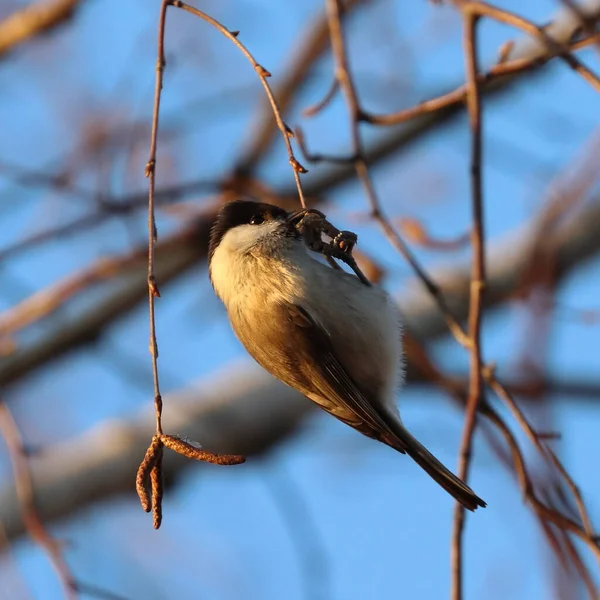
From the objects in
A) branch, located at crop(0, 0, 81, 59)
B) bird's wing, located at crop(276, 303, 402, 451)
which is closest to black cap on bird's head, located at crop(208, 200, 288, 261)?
bird's wing, located at crop(276, 303, 402, 451)

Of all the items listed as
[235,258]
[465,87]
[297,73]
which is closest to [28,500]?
[235,258]

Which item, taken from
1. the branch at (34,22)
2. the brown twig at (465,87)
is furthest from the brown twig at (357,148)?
the branch at (34,22)

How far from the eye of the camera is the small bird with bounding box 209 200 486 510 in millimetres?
1819

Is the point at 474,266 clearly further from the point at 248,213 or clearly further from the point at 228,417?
the point at 228,417

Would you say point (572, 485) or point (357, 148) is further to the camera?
point (357, 148)

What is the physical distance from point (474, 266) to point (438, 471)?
455 millimetres

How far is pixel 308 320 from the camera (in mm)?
1832

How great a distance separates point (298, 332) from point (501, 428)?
0.43 meters

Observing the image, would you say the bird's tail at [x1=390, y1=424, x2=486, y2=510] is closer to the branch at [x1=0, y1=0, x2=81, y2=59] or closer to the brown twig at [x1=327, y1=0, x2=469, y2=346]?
the brown twig at [x1=327, y1=0, x2=469, y2=346]

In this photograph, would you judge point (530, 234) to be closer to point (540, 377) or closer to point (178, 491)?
point (178, 491)

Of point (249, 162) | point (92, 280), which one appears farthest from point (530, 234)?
point (92, 280)

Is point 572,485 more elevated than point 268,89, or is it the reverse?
point 268,89

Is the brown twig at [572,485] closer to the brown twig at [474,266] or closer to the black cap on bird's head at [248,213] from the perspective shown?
the brown twig at [474,266]

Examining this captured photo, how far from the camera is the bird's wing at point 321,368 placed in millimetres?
1804
